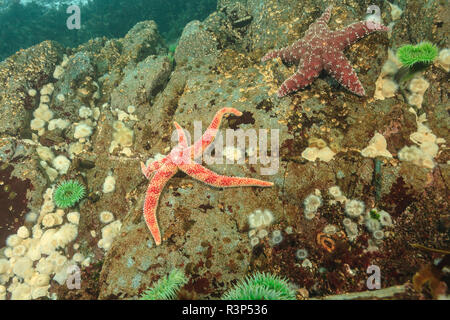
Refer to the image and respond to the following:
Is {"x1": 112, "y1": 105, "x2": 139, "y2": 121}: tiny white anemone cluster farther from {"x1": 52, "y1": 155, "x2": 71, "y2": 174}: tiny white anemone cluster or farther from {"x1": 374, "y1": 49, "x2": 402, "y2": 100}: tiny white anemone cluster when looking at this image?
{"x1": 374, "y1": 49, "x2": 402, "y2": 100}: tiny white anemone cluster

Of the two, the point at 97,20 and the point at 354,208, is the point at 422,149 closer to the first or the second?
the point at 354,208

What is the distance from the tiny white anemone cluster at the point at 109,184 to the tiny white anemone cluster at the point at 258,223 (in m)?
3.46

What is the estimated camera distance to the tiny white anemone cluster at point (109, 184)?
18.2 ft

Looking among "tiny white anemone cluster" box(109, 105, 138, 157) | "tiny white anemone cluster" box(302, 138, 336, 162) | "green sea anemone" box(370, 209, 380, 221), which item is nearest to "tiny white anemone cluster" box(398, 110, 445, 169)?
"green sea anemone" box(370, 209, 380, 221)

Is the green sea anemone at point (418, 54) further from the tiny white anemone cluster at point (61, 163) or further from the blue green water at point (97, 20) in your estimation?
the blue green water at point (97, 20)

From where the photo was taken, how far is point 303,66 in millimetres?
4570

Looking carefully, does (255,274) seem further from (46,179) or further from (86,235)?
(46,179)

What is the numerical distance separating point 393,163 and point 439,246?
139 centimetres

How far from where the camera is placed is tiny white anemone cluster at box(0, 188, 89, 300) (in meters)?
5.10

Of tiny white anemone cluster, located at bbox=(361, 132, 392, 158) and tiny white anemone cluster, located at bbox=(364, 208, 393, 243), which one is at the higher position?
tiny white anemone cluster, located at bbox=(361, 132, 392, 158)

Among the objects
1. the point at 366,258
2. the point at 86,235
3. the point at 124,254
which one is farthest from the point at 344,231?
the point at 86,235

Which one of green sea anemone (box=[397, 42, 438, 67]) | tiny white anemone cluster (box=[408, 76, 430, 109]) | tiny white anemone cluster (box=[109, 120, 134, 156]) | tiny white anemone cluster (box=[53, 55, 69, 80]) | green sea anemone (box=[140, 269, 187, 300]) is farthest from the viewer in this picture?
tiny white anemone cluster (box=[53, 55, 69, 80])

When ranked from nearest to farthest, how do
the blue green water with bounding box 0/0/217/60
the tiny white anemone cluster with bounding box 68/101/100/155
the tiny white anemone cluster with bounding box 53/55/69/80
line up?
the tiny white anemone cluster with bounding box 68/101/100/155, the tiny white anemone cluster with bounding box 53/55/69/80, the blue green water with bounding box 0/0/217/60

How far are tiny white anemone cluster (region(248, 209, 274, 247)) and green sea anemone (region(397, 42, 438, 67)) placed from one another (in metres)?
3.89
